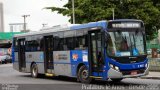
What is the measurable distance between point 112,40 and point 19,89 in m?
4.63

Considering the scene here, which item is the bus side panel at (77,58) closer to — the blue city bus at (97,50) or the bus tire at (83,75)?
the blue city bus at (97,50)

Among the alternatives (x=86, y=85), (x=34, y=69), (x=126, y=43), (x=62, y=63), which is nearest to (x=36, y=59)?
(x=34, y=69)

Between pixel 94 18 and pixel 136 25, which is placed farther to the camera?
pixel 94 18

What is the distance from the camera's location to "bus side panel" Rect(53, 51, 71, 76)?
78.3 feet

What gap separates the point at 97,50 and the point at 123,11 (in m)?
33.4

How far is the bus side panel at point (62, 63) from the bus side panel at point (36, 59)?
207 cm

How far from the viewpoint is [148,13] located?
53.8 metres

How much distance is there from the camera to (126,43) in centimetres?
2020

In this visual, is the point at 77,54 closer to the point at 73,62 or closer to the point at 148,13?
the point at 73,62

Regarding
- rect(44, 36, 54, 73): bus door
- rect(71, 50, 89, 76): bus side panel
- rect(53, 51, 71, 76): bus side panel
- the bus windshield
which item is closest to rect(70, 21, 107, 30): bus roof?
the bus windshield

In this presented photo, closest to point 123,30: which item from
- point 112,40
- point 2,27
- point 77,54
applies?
point 112,40

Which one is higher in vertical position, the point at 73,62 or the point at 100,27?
the point at 100,27

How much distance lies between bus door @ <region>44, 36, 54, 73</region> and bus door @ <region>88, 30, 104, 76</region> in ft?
16.6

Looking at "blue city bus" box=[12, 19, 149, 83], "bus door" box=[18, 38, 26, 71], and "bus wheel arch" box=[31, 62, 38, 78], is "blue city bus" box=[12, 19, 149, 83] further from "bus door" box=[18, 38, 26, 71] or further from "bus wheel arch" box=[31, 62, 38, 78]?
"bus door" box=[18, 38, 26, 71]
